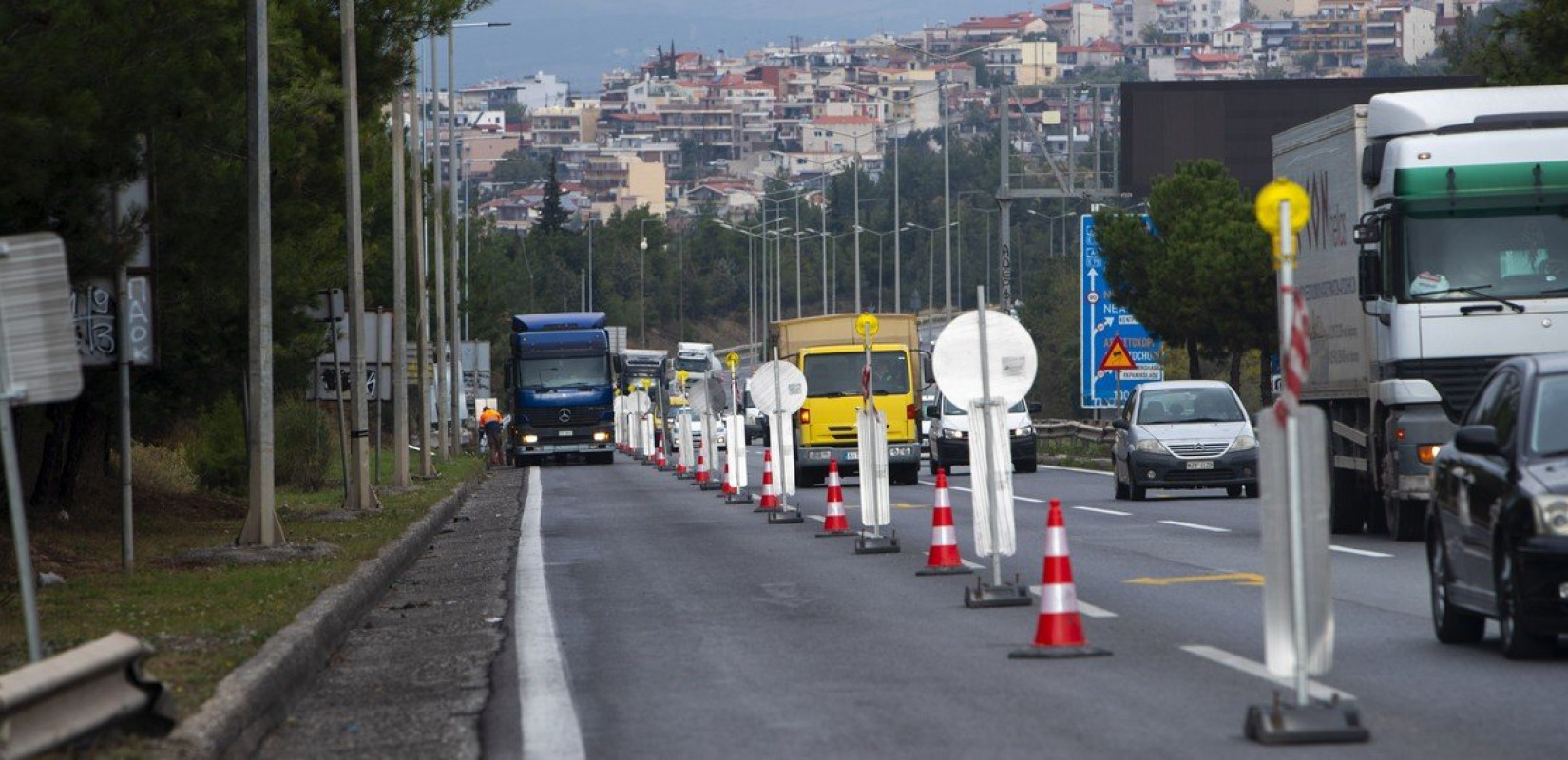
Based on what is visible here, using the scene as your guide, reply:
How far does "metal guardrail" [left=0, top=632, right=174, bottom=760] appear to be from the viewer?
8211 millimetres

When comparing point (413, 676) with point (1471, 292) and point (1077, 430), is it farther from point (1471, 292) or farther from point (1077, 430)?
point (1077, 430)

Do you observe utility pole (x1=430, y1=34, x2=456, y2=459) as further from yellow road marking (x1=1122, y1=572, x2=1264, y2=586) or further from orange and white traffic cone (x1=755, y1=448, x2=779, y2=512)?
yellow road marking (x1=1122, y1=572, x2=1264, y2=586)

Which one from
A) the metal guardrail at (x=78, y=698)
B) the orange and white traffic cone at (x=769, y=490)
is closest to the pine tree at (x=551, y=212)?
the orange and white traffic cone at (x=769, y=490)

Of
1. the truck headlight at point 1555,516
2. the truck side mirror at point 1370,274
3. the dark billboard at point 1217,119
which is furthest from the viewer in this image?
the dark billboard at point 1217,119

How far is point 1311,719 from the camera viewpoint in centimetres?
950

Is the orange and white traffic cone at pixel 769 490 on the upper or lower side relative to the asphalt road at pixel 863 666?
upper

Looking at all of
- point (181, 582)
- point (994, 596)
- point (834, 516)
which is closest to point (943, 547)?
point (994, 596)

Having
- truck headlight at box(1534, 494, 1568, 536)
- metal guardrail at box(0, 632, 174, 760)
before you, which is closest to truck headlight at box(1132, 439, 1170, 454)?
truck headlight at box(1534, 494, 1568, 536)

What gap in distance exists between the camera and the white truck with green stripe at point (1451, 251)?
2017 centimetres

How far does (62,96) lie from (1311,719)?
24.2 ft

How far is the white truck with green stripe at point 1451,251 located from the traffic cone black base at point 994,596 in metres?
5.50

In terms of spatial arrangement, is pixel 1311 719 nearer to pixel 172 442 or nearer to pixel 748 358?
pixel 172 442

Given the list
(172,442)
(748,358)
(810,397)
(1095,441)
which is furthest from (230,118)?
(748,358)

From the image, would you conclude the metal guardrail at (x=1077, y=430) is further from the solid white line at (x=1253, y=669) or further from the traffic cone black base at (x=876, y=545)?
the solid white line at (x=1253, y=669)
